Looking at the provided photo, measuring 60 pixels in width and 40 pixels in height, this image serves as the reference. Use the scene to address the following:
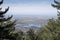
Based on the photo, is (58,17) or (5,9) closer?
(5,9)

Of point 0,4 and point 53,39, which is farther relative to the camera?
point 53,39

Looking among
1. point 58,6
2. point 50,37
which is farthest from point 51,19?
point 58,6

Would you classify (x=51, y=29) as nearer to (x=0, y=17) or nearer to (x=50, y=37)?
(x=50, y=37)

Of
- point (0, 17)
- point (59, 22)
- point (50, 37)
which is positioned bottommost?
point (50, 37)

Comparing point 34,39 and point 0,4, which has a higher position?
point 0,4

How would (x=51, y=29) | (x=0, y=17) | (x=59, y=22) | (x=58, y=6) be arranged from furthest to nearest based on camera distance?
(x=51, y=29), (x=59, y=22), (x=58, y=6), (x=0, y=17)

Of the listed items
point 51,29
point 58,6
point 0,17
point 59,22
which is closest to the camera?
point 0,17

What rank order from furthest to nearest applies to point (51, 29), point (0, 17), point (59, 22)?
point (51, 29), point (59, 22), point (0, 17)

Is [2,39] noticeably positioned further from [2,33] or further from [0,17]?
[0,17]

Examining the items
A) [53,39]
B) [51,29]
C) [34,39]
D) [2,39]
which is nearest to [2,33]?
[2,39]
